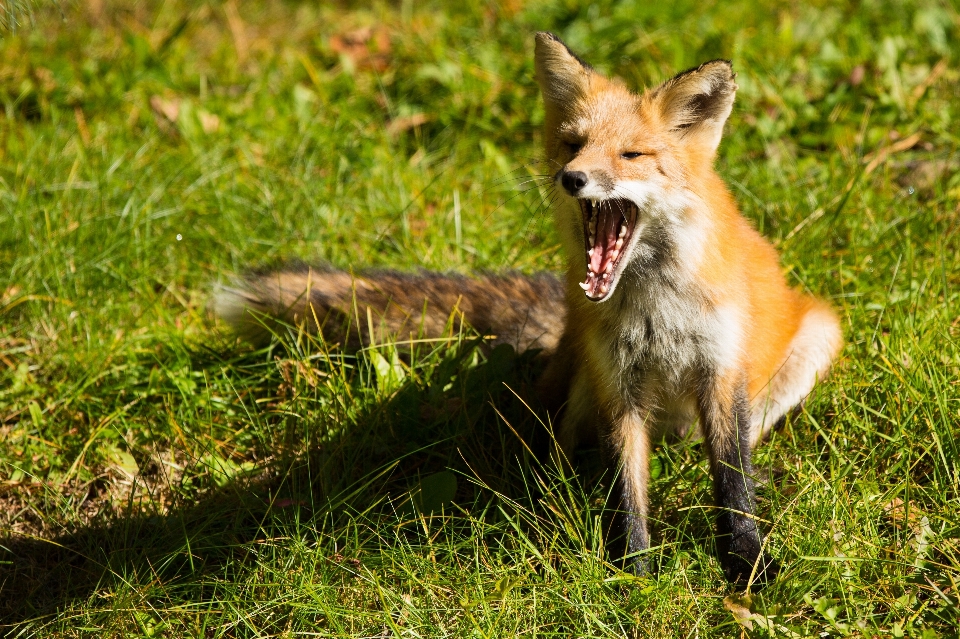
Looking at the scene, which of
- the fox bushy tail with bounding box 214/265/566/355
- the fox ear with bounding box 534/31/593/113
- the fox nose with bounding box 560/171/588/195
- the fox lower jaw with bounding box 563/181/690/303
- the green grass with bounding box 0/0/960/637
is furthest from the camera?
the fox bushy tail with bounding box 214/265/566/355

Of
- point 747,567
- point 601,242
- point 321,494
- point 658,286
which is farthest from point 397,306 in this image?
point 747,567

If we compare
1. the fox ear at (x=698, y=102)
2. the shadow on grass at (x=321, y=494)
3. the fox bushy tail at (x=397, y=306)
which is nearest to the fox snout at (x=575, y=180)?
the fox ear at (x=698, y=102)

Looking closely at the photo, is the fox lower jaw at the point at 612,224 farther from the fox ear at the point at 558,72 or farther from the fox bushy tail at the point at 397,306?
the fox bushy tail at the point at 397,306

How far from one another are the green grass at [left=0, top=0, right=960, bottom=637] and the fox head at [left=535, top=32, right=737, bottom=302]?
600 mm

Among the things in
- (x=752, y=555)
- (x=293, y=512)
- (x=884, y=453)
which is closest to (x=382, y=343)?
(x=293, y=512)

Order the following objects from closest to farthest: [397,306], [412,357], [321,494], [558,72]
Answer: [558,72], [321,494], [412,357], [397,306]

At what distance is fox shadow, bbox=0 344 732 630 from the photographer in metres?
3.30

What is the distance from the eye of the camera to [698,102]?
3113 mm

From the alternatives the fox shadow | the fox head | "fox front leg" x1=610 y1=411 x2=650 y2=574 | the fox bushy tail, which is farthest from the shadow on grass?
the fox head

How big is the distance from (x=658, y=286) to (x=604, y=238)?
25cm

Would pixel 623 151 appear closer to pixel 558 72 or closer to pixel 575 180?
pixel 575 180

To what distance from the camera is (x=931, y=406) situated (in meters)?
3.31

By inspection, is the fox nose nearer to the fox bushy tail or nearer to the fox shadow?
the fox shadow

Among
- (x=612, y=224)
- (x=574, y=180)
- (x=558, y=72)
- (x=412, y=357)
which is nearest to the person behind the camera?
(x=574, y=180)
